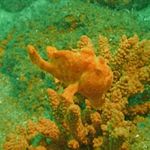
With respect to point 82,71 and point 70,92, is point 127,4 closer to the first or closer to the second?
point 82,71

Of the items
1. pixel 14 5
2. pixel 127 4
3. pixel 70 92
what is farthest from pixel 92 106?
pixel 14 5

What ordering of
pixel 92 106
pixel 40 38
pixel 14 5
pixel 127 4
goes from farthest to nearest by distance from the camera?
pixel 14 5
pixel 127 4
pixel 40 38
pixel 92 106

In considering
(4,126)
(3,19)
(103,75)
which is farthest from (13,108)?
(3,19)

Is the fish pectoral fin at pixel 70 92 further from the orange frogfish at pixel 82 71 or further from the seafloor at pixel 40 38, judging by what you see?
the seafloor at pixel 40 38

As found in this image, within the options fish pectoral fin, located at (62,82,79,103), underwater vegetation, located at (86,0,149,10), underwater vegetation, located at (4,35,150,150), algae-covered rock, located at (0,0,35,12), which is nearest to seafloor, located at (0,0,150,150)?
underwater vegetation, located at (86,0,149,10)

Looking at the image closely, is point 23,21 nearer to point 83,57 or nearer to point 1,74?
point 1,74

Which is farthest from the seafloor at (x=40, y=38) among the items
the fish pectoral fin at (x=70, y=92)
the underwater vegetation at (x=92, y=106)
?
the fish pectoral fin at (x=70, y=92)
